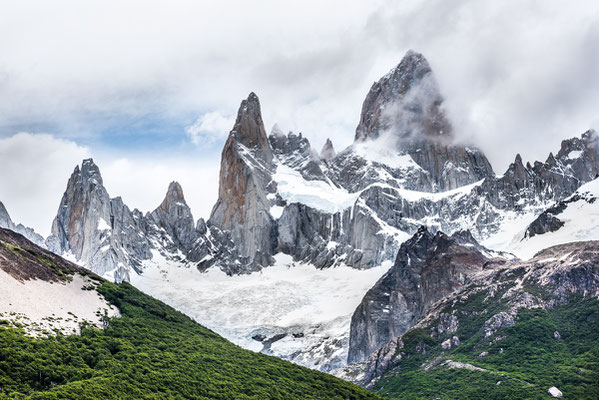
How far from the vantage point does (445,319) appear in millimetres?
152125

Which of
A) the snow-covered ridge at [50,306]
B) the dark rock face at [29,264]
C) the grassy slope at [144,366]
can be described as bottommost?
the grassy slope at [144,366]

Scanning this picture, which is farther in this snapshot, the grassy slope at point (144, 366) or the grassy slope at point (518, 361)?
the grassy slope at point (518, 361)

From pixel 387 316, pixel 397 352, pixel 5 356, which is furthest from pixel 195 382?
pixel 387 316

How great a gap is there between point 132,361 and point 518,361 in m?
67.0

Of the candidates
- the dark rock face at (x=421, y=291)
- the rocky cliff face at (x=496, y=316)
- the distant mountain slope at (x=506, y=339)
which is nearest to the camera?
the distant mountain slope at (x=506, y=339)

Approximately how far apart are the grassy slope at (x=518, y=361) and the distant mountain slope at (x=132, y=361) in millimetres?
24876

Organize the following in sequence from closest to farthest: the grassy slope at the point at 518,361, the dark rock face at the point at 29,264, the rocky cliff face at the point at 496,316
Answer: the dark rock face at the point at 29,264 < the grassy slope at the point at 518,361 < the rocky cliff face at the point at 496,316

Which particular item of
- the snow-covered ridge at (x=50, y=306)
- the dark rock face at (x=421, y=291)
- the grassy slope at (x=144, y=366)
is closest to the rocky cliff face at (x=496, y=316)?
the dark rock face at (x=421, y=291)

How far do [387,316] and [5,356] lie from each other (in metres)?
141

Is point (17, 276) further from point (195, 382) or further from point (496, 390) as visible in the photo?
point (496, 390)

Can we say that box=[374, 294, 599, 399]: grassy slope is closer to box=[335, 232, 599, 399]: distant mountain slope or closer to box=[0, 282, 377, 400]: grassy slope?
box=[335, 232, 599, 399]: distant mountain slope

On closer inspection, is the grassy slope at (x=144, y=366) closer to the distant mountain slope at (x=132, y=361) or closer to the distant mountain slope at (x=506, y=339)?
the distant mountain slope at (x=132, y=361)

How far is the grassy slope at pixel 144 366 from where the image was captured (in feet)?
220

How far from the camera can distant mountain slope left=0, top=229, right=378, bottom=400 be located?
67562 mm
